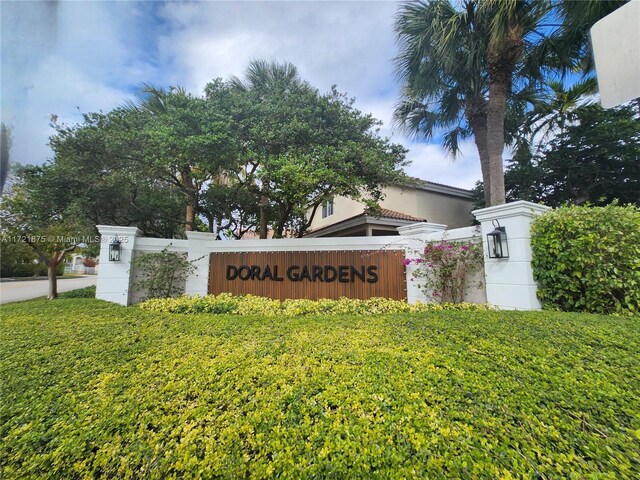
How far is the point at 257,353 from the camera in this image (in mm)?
2979

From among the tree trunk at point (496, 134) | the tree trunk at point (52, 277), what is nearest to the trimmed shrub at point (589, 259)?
the tree trunk at point (496, 134)

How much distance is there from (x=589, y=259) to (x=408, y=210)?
8.79m

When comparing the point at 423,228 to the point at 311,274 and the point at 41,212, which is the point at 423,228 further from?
the point at 41,212

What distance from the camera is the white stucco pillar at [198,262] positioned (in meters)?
7.78

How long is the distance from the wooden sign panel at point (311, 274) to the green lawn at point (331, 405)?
12.4ft

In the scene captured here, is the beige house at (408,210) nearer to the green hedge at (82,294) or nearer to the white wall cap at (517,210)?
the white wall cap at (517,210)

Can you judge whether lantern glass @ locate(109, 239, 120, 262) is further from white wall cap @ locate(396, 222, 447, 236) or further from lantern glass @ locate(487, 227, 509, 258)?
lantern glass @ locate(487, 227, 509, 258)

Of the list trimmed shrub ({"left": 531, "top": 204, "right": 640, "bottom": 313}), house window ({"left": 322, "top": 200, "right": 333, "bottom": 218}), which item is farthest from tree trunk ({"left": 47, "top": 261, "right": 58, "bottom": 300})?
trimmed shrub ({"left": 531, "top": 204, "right": 640, "bottom": 313})

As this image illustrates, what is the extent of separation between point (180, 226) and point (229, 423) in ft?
46.2

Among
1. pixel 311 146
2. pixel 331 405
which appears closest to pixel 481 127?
pixel 311 146

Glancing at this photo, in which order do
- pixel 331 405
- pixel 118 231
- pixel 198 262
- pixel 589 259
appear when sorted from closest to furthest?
pixel 331 405 < pixel 589 259 < pixel 118 231 < pixel 198 262

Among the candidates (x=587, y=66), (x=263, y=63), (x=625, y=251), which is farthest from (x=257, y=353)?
(x=587, y=66)

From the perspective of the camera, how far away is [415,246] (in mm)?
7098

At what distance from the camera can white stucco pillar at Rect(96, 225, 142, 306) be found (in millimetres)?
7098
